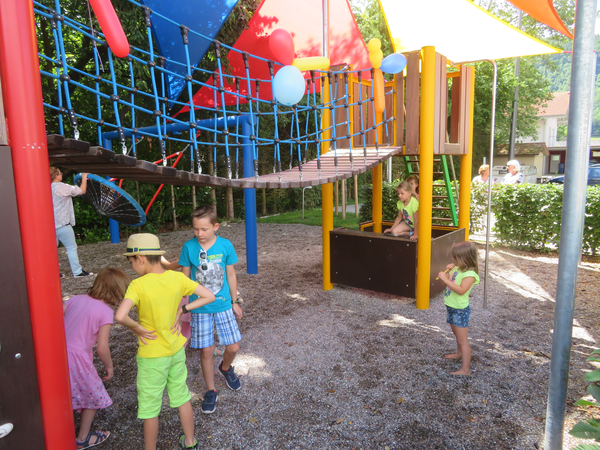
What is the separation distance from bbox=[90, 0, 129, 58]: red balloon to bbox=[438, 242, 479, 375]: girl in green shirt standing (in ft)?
9.13

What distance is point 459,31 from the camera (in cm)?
685

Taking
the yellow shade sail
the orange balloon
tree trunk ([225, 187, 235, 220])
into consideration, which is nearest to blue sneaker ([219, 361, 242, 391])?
the orange balloon

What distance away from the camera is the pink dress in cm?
239

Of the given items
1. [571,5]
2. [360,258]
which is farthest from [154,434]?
[571,5]

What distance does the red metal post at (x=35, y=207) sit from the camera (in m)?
1.80

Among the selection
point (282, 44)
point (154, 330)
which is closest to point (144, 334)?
point (154, 330)

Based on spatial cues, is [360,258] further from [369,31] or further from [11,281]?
[369,31]

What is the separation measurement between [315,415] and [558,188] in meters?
7.08

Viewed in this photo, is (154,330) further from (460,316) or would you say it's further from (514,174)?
(514,174)

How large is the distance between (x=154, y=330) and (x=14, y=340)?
649 millimetres

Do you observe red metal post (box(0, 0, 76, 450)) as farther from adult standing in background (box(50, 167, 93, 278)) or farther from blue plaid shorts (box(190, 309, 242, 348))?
adult standing in background (box(50, 167, 93, 278))

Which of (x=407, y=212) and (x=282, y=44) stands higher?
(x=282, y=44)

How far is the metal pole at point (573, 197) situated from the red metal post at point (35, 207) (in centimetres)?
239

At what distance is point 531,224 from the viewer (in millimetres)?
7840
